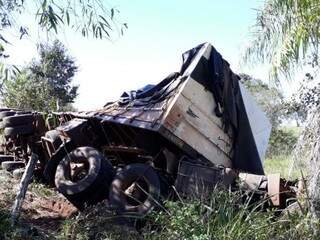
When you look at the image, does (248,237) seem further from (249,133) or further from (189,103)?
(249,133)

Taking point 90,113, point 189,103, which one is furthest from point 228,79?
point 90,113

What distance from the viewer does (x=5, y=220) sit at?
6238 mm

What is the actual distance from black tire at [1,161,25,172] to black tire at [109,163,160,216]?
3821 mm

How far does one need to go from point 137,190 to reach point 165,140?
4.67ft

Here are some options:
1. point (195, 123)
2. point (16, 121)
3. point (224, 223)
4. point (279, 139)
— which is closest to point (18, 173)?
point (16, 121)

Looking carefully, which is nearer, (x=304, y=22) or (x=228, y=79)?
(x=304, y=22)

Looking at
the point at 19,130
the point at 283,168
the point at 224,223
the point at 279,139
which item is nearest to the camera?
the point at 224,223

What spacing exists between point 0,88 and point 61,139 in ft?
15.4

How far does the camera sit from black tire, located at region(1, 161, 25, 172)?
10895 millimetres

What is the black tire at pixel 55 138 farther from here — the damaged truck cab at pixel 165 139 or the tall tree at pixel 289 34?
the tall tree at pixel 289 34

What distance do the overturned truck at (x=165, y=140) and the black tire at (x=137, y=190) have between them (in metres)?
0.02

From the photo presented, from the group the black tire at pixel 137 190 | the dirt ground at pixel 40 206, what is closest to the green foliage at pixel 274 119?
the dirt ground at pixel 40 206

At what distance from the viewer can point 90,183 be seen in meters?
7.93

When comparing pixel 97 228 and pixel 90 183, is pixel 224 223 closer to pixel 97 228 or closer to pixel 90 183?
pixel 97 228
